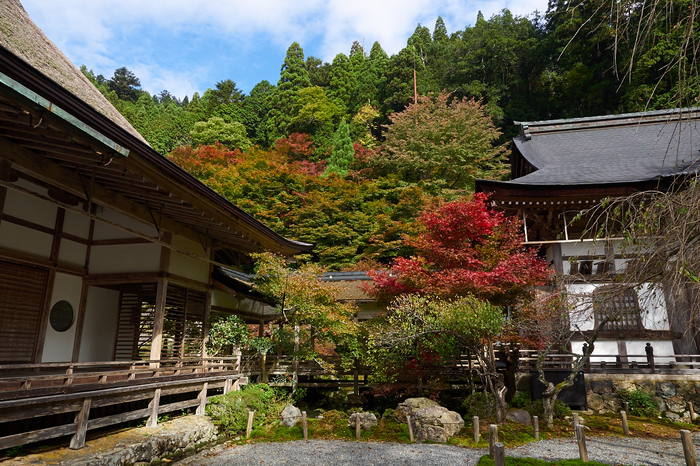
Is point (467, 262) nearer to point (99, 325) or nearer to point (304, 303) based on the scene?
point (304, 303)

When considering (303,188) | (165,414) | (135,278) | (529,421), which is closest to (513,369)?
(529,421)

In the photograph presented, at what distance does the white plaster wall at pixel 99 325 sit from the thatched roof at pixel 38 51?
3.48 metres

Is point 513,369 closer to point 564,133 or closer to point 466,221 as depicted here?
point 466,221

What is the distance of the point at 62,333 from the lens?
7.69 meters

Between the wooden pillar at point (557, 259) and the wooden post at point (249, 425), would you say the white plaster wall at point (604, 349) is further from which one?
the wooden post at point (249, 425)

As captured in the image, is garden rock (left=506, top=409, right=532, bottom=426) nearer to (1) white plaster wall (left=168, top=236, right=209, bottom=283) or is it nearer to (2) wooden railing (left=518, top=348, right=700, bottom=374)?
(2) wooden railing (left=518, top=348, right=700, bottom=374)

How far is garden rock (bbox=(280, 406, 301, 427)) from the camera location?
917cm

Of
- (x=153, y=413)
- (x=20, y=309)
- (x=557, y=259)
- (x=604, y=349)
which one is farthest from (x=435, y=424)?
(x=20, y=309)

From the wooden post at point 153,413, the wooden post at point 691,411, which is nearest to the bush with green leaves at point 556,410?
the wooden post at point 691,411

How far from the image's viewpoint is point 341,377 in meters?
13.9

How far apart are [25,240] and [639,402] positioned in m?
13.6

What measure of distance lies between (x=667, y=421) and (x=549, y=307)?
4.02m

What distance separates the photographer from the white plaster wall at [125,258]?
837 cm

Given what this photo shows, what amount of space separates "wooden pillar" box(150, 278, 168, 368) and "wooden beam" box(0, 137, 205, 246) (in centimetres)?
115
